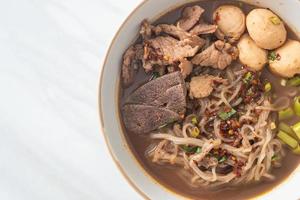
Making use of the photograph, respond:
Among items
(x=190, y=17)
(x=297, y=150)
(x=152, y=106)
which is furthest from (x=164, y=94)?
(x=297, y=150)

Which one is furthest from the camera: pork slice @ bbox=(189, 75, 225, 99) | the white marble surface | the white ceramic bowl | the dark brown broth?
the white marble surface

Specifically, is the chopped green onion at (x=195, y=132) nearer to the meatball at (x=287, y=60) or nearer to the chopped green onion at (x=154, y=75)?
the chopped green onion at (x=154, y=75)

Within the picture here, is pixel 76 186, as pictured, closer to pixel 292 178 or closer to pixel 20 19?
pixel 20 19

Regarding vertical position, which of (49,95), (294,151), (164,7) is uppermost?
(164,7)

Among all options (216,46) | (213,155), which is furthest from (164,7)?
(213,155)

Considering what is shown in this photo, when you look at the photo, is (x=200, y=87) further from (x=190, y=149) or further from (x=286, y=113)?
(x=286, y=113)

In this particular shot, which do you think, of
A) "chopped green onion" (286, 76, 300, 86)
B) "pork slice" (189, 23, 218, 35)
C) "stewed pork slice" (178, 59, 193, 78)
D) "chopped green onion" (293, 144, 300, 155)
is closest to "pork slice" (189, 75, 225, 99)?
"stewed pork slice" (178, 59, 193, 78)

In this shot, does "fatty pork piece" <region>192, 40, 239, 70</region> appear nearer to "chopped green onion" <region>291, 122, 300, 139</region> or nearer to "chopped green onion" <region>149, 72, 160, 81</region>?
"chopped green onion" <region>149, 72, 160, 81</region>
